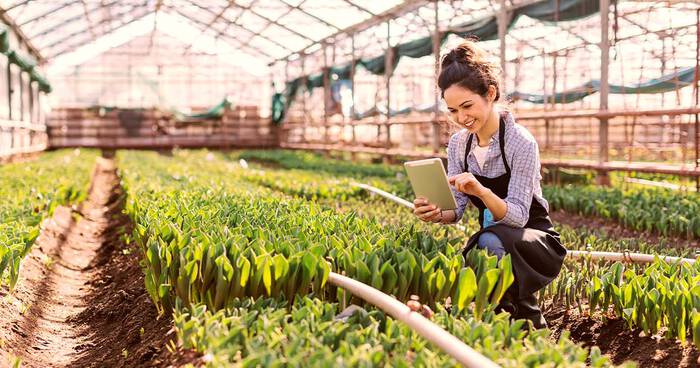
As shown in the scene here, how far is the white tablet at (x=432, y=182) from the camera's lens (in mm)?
3117

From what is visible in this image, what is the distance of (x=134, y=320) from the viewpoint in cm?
354

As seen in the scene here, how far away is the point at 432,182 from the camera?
321 cm

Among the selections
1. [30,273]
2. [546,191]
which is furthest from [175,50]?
[30,273]

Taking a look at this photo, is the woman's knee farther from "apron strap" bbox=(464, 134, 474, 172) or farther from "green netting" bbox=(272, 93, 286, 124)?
"green netting" bbox=(272, 93, 286, 124)

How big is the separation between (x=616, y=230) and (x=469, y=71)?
3490mm

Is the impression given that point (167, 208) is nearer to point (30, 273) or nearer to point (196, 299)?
point (30, 273)

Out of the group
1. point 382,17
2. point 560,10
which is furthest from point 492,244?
point 382,17

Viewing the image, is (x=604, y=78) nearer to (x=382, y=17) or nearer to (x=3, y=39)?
(x=382, y=17)

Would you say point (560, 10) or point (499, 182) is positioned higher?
point (560, 10)

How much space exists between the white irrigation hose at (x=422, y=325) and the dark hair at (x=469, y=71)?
3.22 feet

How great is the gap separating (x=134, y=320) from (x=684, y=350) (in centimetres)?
233

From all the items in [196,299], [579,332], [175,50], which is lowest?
[579,332]

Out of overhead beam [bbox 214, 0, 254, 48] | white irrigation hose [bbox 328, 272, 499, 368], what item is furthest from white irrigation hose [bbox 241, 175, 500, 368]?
overhead beam [bbox 214, 0, 254, 48]

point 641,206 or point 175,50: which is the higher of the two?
point 175,50
